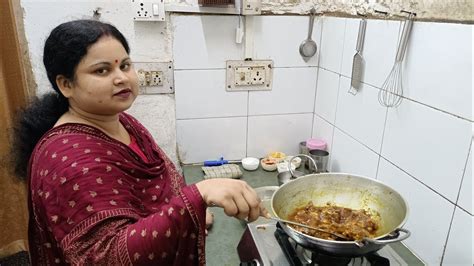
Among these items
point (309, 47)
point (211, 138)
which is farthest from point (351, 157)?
point (211, 138)

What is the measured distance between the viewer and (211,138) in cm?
162

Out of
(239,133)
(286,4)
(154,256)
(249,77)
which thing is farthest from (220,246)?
(286,4)

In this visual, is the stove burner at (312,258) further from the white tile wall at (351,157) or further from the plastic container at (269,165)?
the plastic container at (269,165)

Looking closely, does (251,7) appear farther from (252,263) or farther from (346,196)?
(252,263)

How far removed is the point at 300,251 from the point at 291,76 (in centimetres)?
85

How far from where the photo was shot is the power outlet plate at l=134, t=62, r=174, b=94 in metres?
1.46

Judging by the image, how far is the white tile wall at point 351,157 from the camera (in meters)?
1.25

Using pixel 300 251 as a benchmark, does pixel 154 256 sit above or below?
above

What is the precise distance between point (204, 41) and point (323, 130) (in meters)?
0.66

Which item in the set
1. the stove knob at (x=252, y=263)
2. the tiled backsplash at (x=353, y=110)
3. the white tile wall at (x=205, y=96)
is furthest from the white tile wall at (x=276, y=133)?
the stove knob at (x=252, y=263)

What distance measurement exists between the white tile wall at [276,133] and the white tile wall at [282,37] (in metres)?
0.26

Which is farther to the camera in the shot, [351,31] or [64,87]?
[351,31]

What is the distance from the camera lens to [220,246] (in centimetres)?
112

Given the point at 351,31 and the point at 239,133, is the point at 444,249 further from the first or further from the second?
the point at 239,133
